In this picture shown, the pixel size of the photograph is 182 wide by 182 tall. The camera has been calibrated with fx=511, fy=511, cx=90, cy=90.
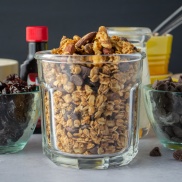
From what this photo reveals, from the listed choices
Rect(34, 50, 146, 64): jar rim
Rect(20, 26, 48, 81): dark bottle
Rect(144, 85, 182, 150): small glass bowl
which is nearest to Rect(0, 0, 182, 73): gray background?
Rect(20, 26, 48, 81): dark bottle

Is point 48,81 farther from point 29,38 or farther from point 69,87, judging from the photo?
point 29,38

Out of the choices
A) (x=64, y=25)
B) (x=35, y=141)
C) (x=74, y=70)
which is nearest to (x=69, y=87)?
(x=74, y=70)

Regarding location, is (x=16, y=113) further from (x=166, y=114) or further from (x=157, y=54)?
(x=157, y=54)

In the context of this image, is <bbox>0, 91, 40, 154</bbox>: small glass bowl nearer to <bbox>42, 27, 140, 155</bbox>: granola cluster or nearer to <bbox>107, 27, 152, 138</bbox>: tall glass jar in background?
<bbox>42, 27, 140, 155</bbox>: granola cluster

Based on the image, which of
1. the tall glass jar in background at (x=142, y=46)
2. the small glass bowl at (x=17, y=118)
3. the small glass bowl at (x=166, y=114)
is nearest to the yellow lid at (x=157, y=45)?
the tall glass jar in background at (x=142, y=46)

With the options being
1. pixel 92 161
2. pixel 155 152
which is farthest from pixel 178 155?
pixel 92 161

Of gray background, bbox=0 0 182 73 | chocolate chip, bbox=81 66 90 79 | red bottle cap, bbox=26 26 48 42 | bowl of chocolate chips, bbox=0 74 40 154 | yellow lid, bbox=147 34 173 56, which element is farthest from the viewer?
gray background, bbox=0 0 182 73
